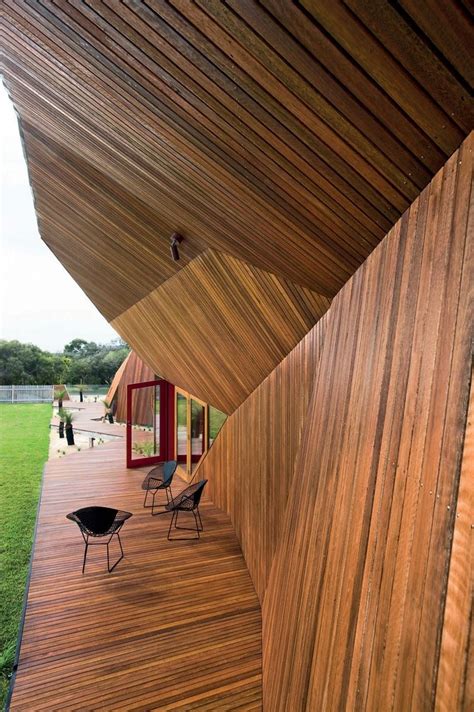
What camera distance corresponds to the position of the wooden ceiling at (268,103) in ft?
5.34

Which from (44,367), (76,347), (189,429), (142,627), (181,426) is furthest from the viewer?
(76,347)

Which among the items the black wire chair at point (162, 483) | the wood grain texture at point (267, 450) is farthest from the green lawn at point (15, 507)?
the wood grain texture at point (267, 450)

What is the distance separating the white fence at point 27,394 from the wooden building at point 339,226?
31.3 m

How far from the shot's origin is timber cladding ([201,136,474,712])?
1.55m

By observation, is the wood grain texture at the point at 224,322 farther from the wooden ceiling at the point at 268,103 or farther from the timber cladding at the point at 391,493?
the timber cladding at the point at 391,493

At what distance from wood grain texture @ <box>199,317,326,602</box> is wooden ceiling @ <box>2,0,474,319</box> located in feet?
3.91

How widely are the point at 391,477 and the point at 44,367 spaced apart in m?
38.5

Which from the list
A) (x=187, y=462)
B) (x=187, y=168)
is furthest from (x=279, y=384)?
(x=187, y=462)

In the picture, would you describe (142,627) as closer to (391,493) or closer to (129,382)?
(391,493)

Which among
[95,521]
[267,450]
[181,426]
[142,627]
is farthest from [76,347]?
[142,627]

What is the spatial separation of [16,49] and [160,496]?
310 inches

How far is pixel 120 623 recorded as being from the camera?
4.70m

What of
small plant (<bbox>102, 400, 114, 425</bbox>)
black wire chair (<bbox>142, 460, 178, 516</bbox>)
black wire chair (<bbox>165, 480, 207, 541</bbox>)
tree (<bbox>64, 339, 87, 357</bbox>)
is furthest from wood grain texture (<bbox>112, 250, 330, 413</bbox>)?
tree (<bbox>64, 339, 87, 357</bbox>)

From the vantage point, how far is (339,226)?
8.75 ft
